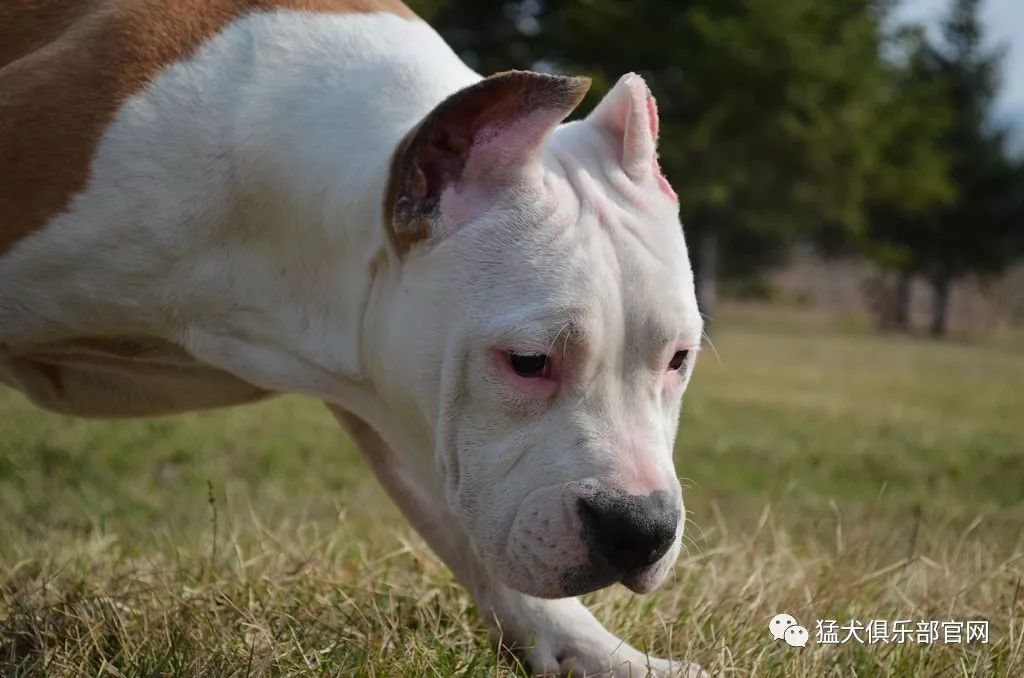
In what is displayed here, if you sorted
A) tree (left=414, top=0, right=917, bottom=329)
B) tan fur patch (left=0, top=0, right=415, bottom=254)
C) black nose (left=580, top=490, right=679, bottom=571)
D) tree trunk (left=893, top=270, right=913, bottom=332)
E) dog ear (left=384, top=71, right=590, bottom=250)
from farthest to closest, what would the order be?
tree trunk (left=893, top=270, right=913, bottom=332) → tree (left=414, top=0, right=917, bottom=329) → tan fur patch (left=0, top=0, right=415, bottom=254) → dog ear (left=384, top=71, right=590, bottom=250) → black nose (left=580, top=490, right=679, bottom=571)

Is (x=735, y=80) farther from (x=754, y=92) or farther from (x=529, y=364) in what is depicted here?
(x=529, y=364)

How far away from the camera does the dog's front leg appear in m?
2.72

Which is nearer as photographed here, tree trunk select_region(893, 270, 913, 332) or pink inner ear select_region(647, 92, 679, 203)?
pink inner ear select_region(647, 92, 679, 203)

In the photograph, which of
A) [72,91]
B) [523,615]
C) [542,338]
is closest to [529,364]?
[542,338]

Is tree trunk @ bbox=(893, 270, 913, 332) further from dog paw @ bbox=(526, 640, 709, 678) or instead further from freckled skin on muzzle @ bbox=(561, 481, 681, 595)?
freckled skin on muzzle @ bbox=(561, 481, 681, 595)

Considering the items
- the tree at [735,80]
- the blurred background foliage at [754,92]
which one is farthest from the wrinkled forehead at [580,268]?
the tree at [735,80]

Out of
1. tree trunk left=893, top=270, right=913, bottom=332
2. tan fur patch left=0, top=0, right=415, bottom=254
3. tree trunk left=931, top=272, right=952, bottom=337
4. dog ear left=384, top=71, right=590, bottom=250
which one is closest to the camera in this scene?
dog ear left=384, top=71, right=590, bottom=250

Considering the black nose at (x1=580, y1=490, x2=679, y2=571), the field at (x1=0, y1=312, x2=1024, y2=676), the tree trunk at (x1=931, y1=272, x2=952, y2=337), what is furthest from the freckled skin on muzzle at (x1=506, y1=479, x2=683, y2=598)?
the tree trunk at (x1=931, y1=272, x2=952, y2=337)

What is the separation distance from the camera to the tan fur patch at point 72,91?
2.53m

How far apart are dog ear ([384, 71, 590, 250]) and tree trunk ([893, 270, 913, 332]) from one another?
28.9 meters

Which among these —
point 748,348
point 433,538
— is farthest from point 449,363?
point 748,348

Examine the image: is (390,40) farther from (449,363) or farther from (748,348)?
(748,348)

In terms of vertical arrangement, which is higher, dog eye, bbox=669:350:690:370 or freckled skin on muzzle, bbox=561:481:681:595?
dog eye, bbox=669:350:690:370

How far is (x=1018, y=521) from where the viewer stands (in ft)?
18.5
